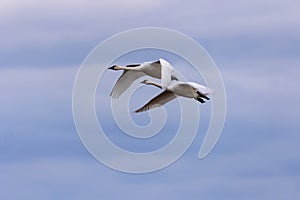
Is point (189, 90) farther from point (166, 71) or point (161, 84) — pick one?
point (166, 71)

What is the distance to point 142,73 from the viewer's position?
45812 mm

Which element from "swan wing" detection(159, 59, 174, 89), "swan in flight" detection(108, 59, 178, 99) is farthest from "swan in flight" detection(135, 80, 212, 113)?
"swan wing" detection(159, 59, 174, 89)

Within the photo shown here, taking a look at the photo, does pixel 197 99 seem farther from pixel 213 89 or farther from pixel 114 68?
pixel 114 68

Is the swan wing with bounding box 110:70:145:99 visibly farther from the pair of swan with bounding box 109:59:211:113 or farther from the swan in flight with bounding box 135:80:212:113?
the swan in flight with bounding box 135:80:212:113

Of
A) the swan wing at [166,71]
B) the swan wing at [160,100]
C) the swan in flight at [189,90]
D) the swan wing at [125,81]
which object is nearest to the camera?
the swan wing at [166,71]

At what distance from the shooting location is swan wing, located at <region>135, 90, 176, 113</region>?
44.7 m

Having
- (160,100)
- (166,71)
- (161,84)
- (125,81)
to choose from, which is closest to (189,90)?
(161,84)

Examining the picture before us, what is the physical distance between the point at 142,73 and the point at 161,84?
4256mm

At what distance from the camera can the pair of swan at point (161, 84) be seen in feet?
133

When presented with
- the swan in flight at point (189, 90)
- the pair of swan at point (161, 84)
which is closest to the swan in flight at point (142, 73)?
the pair of swan at point (161, 84)

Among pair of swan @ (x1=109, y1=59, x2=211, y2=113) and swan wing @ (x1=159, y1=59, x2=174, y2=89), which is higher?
pair of swan @ (x1=109, y1=59, x2=211, y2=113)

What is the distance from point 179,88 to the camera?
139 feet

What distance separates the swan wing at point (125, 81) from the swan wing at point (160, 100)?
1.17 metres

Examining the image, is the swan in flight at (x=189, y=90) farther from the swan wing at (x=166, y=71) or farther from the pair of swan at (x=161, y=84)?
the swan wing at (x=166, y=71)
